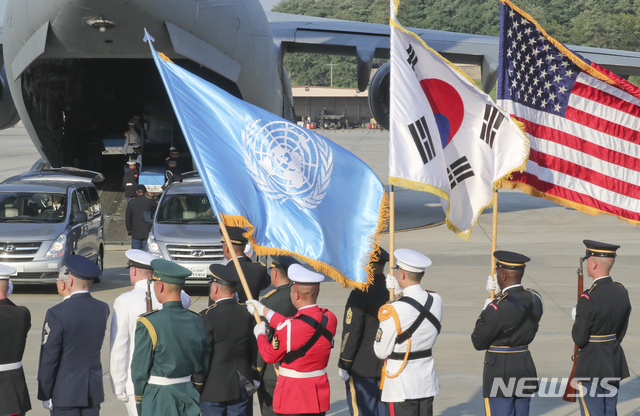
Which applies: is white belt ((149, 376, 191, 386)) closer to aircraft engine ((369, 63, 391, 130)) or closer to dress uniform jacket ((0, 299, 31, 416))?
dress uniform jacket ((0, 299, 31, 416))

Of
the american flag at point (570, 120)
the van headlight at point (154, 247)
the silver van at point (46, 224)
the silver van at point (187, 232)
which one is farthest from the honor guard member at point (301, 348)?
the silver van at point (46, 224)

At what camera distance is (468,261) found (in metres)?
15.8

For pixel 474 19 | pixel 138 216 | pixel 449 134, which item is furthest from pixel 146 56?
pixel 474 19

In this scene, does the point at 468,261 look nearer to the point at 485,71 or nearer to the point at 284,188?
the point at 485,71

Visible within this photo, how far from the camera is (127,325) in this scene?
5637mm

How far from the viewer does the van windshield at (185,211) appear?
13.5 meters

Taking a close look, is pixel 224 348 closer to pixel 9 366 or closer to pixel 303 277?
pixel 303 277

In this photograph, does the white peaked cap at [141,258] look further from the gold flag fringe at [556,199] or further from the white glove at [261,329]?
the gold flag fringe at [556,199]

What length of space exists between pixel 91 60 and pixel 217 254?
10.2 meters

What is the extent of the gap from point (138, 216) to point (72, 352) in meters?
9.51

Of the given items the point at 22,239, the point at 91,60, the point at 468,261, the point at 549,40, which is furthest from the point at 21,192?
the point at 549,40

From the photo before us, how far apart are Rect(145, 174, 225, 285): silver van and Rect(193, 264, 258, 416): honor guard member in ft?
21.3

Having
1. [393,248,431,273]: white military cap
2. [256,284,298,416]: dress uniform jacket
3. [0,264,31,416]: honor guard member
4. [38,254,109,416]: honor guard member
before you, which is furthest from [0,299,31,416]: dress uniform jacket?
[393,248,431,273]: white military cap

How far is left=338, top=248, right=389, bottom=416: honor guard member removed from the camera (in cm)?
609
